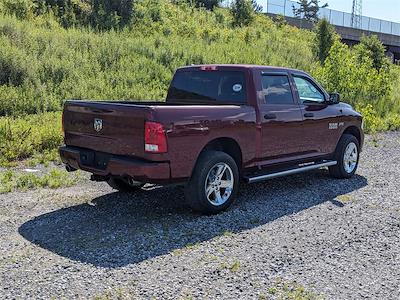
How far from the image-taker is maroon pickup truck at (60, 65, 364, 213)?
Result: 218 inches

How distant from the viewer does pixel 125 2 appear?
20906mm

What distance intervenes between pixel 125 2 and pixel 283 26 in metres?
15.1

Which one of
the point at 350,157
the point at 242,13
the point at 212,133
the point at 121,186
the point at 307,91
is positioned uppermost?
the point at 242,13

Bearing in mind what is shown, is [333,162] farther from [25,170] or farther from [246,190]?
[25,170]

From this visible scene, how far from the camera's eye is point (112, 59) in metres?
15.8

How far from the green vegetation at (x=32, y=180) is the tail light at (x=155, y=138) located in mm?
2569

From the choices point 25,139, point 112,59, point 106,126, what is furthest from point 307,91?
point 112,59

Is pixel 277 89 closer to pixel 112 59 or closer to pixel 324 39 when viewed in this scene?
pixel 112 59

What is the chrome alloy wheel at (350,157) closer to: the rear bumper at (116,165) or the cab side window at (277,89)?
the cab side window at (277,89)

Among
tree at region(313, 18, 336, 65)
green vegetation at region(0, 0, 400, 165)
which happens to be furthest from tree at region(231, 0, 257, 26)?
tree at region(313, 18, 336, 65)

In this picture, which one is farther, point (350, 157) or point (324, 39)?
point (324, 39)

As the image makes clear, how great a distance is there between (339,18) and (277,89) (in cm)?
4134

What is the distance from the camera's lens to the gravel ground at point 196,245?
422cm

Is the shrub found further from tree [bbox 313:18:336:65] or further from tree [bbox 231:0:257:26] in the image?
tree [bbox 231:0:257:26]
